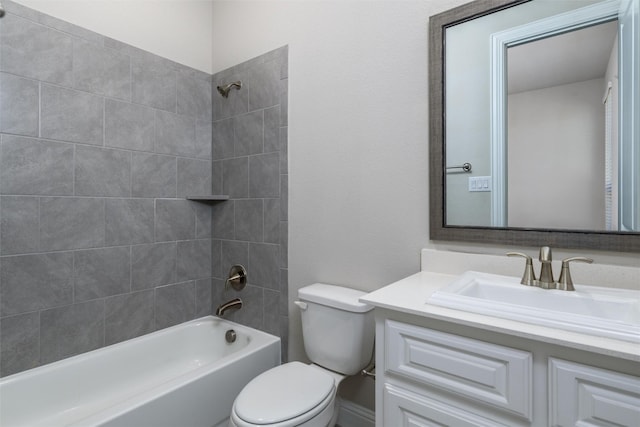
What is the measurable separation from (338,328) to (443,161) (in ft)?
2.76

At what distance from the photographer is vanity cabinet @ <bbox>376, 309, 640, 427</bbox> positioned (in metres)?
0.69

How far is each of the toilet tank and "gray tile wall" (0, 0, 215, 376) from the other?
48 cm

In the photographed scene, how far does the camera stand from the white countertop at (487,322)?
667 millimetres

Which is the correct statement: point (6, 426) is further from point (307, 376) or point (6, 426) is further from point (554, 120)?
Result: point (554, 120)

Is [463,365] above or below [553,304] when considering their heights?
below

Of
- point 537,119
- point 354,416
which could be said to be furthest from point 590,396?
point 354,416

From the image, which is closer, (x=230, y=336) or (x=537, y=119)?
(x=537, y=119)

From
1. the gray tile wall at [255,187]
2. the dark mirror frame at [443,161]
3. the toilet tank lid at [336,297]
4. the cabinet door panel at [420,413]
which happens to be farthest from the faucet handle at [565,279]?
the gray tile wall at [255,187]

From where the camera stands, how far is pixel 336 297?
1.46 metres

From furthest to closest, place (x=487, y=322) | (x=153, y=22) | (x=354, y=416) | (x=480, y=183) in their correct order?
(x=153, y=22) < (x=354, y=416) < (x=480, y=183) < (x=487, y=322)

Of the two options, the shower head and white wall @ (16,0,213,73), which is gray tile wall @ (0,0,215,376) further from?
the shower head

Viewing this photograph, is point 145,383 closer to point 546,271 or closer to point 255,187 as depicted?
point 255,187

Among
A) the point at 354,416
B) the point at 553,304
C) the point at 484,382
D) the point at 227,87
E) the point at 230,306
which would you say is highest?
the point at 227,87

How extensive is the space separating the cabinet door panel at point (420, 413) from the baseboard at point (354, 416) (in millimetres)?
696
